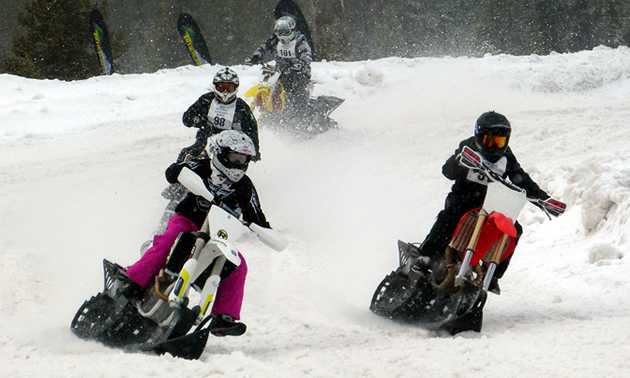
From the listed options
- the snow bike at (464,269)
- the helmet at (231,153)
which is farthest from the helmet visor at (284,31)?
the helmet at (231,153)

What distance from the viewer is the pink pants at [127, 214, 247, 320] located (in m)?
5.16

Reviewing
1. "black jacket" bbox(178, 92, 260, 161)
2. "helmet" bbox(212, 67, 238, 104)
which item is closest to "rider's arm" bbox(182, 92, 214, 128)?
"black jacket" bbox(178, 92, 260, 161)

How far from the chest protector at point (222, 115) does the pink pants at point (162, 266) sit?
321 cm

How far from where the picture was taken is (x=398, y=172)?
11258 mm

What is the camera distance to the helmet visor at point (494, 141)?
19.1 ft

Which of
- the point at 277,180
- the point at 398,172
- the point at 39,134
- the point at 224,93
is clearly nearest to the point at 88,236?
the point at 224,93

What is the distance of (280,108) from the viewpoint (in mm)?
12461

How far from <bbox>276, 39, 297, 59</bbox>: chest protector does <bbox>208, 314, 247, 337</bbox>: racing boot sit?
8.92m

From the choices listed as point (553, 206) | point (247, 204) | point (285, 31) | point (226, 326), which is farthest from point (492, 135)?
point (285, 31)

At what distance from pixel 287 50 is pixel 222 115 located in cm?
537

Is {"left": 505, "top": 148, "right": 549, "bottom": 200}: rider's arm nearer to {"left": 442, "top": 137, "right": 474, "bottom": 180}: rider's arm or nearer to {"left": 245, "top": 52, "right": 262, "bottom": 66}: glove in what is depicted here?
{"left": 442, "top": 137, "right": 474, "bottom": 180}: rider's arm

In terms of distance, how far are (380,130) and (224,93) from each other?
5.88 meters

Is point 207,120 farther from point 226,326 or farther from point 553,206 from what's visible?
point 553,206

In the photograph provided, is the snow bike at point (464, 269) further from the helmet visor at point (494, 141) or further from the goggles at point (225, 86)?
the goggles at point (225, 86)
